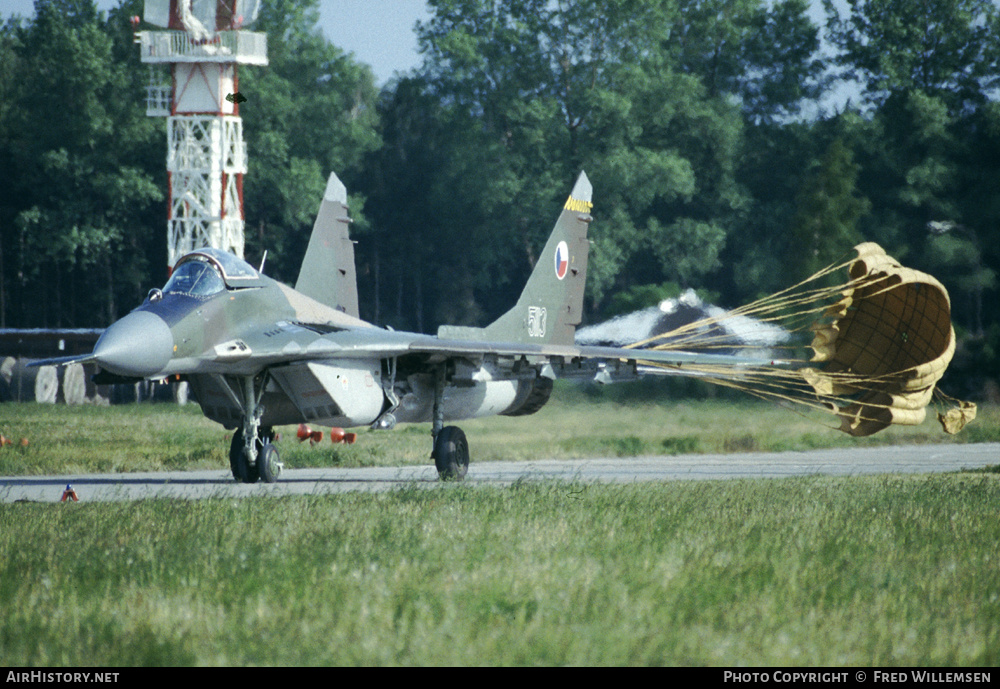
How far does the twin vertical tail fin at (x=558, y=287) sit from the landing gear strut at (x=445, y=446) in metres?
2.45

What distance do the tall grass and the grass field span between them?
19mm

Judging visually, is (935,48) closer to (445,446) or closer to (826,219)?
(826,219)

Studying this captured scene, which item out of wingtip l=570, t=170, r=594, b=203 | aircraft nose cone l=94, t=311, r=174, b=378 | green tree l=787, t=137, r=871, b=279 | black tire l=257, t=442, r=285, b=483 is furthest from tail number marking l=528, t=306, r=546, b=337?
green tree l=787, t=137, r=871, b=279

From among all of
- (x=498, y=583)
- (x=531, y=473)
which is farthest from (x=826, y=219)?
(x=498, y=583)

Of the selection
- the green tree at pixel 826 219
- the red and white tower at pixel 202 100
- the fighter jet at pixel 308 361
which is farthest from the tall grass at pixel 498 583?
the red and white tower at pixel 202 100

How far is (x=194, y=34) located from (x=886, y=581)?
3154 cm

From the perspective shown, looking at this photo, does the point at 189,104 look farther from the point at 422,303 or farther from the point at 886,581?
the point at 886,581

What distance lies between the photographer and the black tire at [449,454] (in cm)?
1470

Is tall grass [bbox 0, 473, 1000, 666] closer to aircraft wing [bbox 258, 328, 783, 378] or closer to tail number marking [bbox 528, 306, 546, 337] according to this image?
aircraft wing [bbox 258, 328, 783, 378]

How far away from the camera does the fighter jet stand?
1239 cm

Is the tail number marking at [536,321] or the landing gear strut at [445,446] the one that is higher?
the tail number marking at [536,321]

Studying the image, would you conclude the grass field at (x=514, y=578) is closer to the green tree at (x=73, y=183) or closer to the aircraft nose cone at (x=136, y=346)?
the aircraft nose cone at (x=136, y=346)
